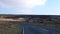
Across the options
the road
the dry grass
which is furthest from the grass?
the road

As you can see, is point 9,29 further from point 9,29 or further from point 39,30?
point 39,30

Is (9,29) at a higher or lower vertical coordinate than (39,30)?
lower

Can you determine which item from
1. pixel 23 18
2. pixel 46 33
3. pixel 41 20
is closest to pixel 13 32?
pixel 23 18

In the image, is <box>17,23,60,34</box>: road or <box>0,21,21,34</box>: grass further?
<box>0,21,21,34</box>: grass

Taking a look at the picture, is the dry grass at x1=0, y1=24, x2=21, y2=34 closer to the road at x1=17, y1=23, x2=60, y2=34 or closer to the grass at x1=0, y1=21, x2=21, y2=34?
the grass at x1=0, y1=21, x2=21, y2=34

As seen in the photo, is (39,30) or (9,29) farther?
(9,29)

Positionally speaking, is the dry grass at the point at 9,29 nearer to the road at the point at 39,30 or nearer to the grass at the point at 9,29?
the grass at the point at 9,29

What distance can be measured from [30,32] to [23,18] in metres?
1.39

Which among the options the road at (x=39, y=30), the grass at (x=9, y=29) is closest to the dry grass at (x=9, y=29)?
the grass at (x=9, y=29)

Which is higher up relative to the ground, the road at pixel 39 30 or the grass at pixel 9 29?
the road at pixel 39 30

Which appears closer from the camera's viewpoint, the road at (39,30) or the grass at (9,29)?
the road at (39,30)

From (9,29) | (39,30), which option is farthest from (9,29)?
(39,30)

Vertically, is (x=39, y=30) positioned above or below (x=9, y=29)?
above

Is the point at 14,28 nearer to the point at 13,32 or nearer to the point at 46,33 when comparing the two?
the point at 13,32
